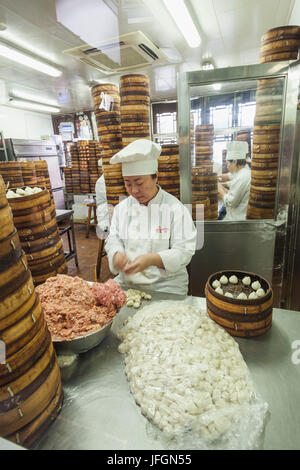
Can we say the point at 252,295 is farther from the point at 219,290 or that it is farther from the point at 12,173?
the point at 12,173

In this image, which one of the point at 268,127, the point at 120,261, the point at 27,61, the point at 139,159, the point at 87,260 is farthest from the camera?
the point at 87,260

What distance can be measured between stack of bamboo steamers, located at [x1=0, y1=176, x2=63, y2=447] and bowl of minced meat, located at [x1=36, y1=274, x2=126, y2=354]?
10.4 inches

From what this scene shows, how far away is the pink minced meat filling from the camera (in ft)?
3.63

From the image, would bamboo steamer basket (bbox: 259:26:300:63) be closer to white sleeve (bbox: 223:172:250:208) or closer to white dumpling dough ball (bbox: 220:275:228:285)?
white sleeve (bbox: 223:172:250:208)

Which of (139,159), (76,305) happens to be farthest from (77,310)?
(139,159)

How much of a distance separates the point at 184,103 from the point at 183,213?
1176 mm

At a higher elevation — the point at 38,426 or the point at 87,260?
the point at 38,426

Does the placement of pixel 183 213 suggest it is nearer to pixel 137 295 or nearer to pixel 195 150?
pixel 137 295

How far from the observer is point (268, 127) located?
2.61 meters

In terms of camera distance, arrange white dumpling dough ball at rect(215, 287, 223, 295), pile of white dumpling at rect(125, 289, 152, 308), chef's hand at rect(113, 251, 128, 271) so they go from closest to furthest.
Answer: white dumpling dough ball at rect(215, 287, 223, 295) → pile of white dumpling at rect(125, 289, 152, 308) → chef's hand at rect(113, 251, 128, 271)

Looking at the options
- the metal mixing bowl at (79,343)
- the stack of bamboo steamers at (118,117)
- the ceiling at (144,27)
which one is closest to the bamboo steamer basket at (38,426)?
the metal mixing bowl at (79,343)

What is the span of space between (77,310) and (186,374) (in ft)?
1.87

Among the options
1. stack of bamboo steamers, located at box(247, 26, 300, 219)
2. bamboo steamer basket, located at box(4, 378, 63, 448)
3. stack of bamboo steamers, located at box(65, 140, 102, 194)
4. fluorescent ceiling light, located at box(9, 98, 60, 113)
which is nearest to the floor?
stack of bamboo steamers, located at box(65, 140, 102, 194)
